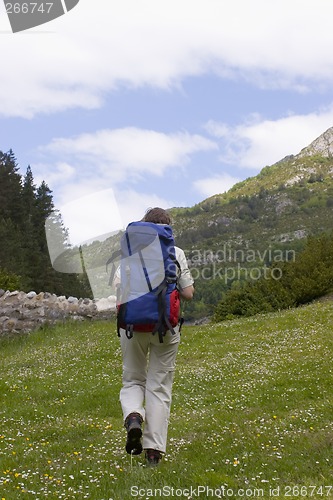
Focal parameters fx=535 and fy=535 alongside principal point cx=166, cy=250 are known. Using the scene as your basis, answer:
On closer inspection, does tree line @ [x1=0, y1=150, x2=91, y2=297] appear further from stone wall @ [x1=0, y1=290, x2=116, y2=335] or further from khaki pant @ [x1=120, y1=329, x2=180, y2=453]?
khaki pant @ [x1=120, y1=329, x2=180, y2=453]

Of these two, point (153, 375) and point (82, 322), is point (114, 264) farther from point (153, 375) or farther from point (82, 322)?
point (82, 322)

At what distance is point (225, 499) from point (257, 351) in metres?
9.95

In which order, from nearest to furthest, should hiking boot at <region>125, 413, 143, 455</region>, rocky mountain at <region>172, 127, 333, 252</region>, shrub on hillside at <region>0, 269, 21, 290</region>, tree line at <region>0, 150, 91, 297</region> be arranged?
hiking boot at <region>125, 413, 143, 455</region> < shrub on hillside at <region>0, 269, 21, 290</region> < tree line at <region>0, 150, 91, 297</region> < rocky mountain at <region>172, 127, 333, 252</region>

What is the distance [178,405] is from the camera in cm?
1051

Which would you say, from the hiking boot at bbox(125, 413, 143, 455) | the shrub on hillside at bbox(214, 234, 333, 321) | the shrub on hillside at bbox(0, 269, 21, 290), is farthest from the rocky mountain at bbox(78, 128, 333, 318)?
the hiking boot at bbox(125, 413, 143, 455)

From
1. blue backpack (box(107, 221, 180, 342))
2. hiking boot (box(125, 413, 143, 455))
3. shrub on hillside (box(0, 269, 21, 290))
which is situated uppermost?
shrub on hillside (box(0, 269, 21, 290))

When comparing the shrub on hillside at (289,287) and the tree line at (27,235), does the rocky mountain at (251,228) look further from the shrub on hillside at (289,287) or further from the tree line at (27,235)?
the shrub on hillside at (289,287)

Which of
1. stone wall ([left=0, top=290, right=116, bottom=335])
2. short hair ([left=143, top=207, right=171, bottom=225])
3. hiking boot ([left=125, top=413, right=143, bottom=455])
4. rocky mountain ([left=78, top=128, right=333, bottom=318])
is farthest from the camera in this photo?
rocky mountain ([left=78, top=128, right=333, bottom=318])

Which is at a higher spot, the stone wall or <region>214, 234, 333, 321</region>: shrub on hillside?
the stone wall

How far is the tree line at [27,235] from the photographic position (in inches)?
1542

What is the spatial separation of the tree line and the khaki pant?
30584mm

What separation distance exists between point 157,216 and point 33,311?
48.9 feet

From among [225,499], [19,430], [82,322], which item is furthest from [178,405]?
[82,322]

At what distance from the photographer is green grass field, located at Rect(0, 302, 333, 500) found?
18.5 ft
